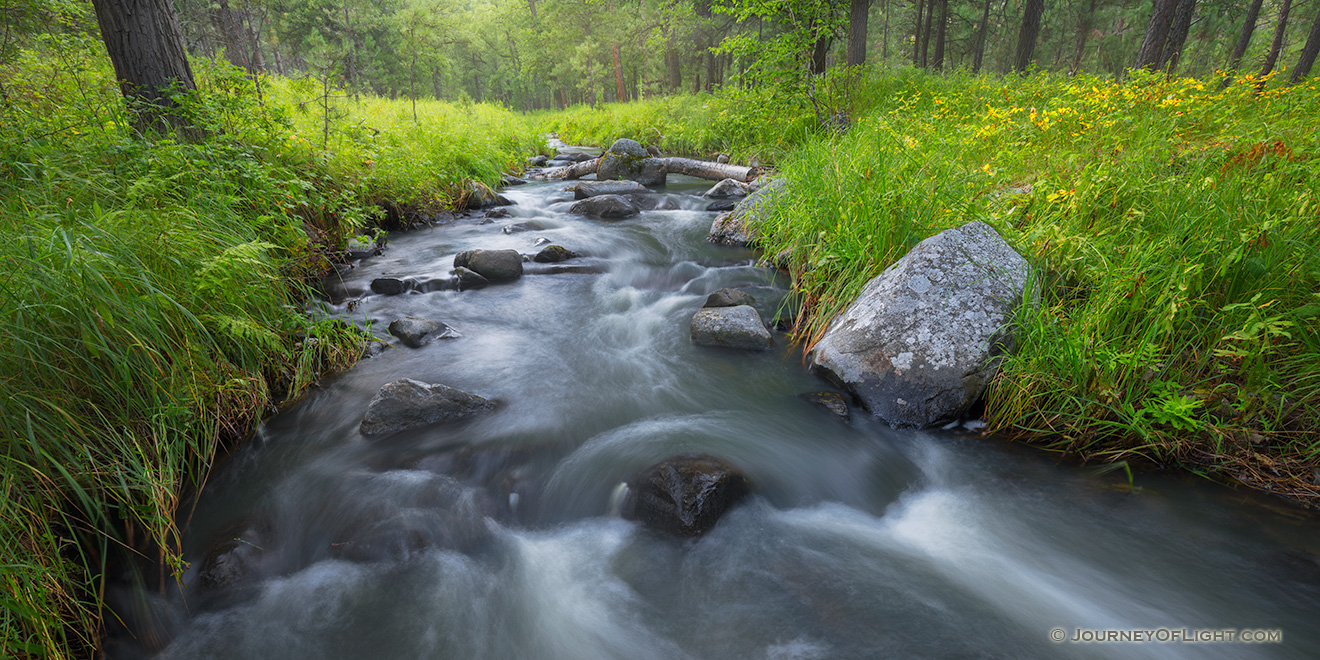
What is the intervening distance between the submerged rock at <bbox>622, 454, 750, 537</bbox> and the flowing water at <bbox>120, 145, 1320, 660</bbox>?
3.1 inches

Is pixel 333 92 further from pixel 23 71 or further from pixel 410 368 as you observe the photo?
pixel 410 368

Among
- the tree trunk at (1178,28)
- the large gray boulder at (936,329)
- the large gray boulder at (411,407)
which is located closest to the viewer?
the large gray boulder at (936,329)

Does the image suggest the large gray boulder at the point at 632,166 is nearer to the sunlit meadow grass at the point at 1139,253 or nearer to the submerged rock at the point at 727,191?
the submerged rock at the point at 727,191

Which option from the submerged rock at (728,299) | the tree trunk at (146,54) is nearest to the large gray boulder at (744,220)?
the submerged rock at (728,299)

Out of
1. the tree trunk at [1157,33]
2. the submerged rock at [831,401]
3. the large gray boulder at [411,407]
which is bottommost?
the submerged rock at [831,401]

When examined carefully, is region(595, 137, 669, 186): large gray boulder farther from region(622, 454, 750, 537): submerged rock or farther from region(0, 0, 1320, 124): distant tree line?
region(622, 454, 750, 537): submerged rock

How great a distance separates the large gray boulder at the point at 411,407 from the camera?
3.41 meters

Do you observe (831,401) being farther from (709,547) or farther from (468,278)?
(468,278)

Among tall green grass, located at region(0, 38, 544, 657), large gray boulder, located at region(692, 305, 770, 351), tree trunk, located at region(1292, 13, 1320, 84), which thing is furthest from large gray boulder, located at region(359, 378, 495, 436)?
tree trunk, located at region(1292, 13, 1320, 84)

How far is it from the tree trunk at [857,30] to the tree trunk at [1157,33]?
4.64 metres

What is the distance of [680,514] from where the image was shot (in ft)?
8.80

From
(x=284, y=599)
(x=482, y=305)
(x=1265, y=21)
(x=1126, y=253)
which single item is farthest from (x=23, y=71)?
(x=1265, y=21)

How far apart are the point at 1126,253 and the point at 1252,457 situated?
1.28 metres

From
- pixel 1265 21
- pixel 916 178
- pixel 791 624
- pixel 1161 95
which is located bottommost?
pixel 791 624
